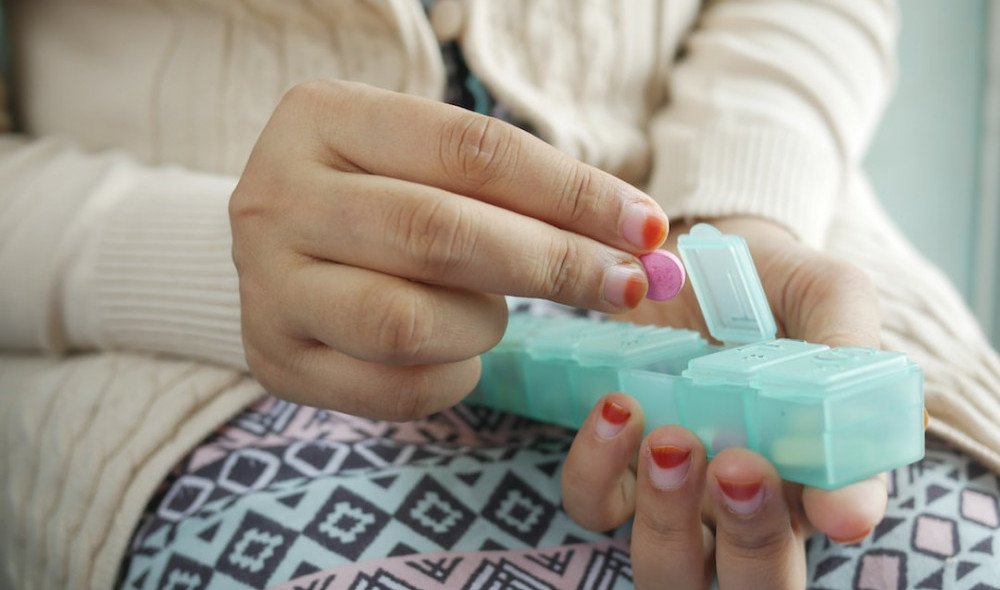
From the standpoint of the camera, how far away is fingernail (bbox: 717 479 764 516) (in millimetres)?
295

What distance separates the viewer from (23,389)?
486 millimetres

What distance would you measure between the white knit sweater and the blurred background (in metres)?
0.43

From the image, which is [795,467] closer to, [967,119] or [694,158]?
[694,158]

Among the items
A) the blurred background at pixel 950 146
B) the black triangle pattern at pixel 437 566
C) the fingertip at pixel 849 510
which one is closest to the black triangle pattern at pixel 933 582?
the fingertip at pixel 849 510

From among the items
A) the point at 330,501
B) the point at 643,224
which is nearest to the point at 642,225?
the point at 643,224

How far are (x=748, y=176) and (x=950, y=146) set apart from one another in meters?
0.70

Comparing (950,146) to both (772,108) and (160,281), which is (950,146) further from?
(160,281)

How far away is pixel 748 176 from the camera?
1.80ft

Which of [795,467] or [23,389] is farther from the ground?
[795,467]

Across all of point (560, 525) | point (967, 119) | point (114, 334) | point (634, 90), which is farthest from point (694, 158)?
point (967, 119)

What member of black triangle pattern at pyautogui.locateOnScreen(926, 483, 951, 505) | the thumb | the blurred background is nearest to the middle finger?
the thumb

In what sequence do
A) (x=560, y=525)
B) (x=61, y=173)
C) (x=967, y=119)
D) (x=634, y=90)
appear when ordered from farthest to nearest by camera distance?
(x=967, y=119), (x=634, y=90), (x=61, y=173), (x=560, y=525)

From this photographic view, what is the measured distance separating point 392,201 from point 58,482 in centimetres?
28

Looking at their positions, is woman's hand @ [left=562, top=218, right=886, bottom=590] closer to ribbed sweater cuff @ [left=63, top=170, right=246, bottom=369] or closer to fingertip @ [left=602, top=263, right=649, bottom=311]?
fingertip @ [left=602, top=263, right=649, bottom=311]
